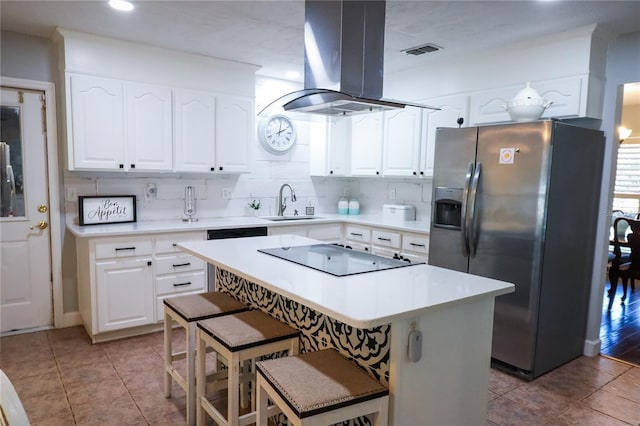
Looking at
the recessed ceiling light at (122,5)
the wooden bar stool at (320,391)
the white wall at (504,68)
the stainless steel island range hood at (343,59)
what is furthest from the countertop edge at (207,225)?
the wooden bar stool at (320,391)

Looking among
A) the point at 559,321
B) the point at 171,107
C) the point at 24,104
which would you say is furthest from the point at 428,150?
the point at 24,104

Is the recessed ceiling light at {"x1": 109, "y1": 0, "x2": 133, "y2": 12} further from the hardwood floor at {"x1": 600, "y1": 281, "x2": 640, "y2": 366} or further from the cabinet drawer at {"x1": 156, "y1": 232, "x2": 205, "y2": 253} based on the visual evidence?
the hardwood floor at {"x1": 600, "y1": 281, "x2": 640, "y2": 366}

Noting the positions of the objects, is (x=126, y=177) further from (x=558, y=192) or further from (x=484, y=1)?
(x=558, y=192)

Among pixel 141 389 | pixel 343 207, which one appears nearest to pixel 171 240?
pixel 141 389

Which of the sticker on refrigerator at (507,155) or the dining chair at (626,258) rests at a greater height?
the sticker on refrigerator at (507,155)

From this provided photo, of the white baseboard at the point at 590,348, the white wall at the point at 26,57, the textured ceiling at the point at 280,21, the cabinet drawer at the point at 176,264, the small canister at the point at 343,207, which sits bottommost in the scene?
the white baseboard at the point at 590,348

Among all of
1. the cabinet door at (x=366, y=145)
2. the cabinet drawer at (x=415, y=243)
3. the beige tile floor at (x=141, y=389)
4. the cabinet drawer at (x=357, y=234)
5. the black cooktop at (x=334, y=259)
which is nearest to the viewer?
the black cooktop at (x=334, y=259)

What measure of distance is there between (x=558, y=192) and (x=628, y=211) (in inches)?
187

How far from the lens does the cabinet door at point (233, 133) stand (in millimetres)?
4059

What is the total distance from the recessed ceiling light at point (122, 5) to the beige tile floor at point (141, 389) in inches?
95.8

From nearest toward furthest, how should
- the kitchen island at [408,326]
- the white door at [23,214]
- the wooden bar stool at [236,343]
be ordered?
the kitchen island at [408,326]
the wooden bar stool at [236,343]
the white door at [23,214]

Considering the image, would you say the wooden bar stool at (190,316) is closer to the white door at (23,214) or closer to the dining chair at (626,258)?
the white door at (23,214)

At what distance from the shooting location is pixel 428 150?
411 cm

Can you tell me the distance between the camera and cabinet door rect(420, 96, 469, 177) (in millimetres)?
3834
